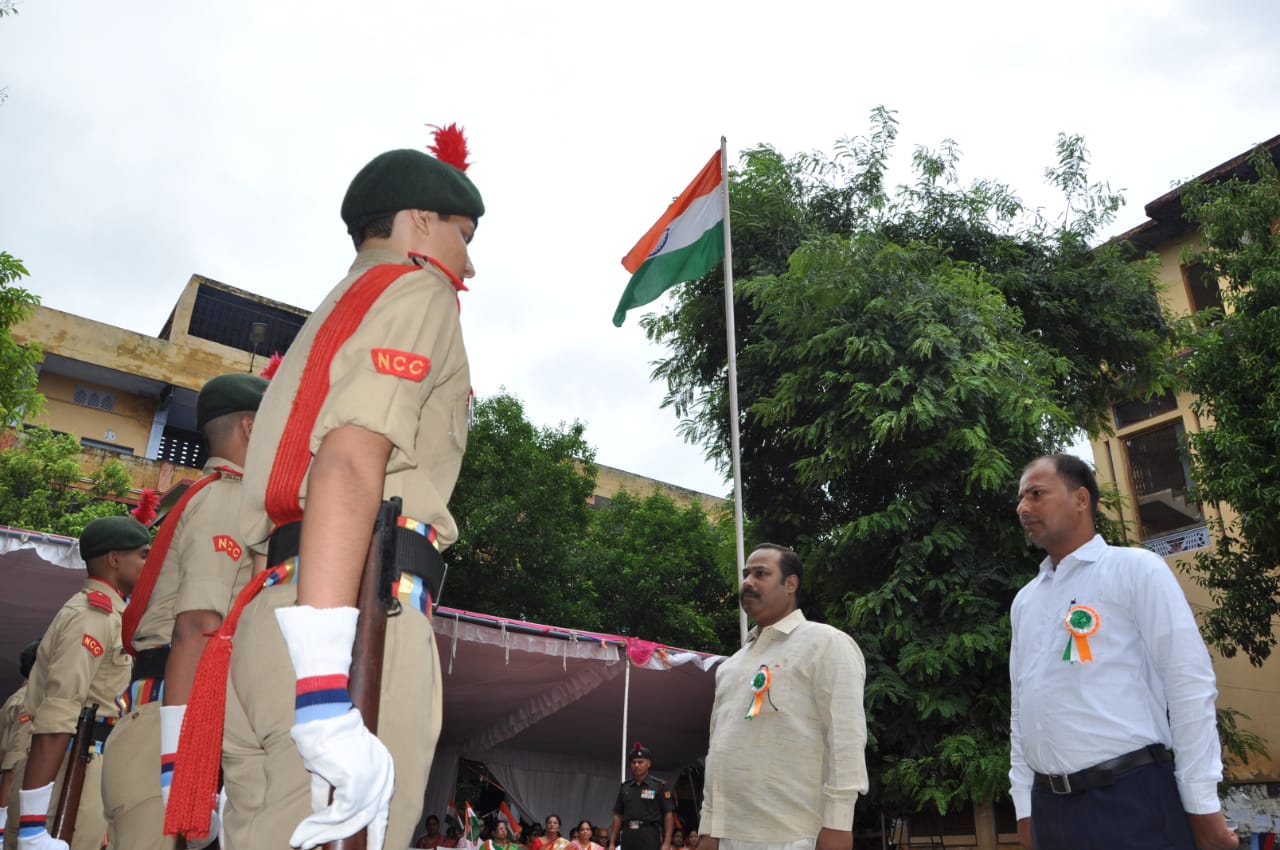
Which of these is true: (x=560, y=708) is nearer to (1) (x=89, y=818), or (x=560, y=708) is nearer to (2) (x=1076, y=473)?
(1) (x=89, y=818)

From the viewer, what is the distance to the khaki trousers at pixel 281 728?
159 cm

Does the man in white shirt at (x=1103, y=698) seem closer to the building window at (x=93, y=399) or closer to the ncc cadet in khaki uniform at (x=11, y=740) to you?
the ncc cadet in khaki uniform at (x=11, y=740)

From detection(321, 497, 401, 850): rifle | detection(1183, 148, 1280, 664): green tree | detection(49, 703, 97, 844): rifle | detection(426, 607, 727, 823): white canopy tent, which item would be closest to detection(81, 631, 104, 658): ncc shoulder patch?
detection(49, 703, 97, 844): rifle

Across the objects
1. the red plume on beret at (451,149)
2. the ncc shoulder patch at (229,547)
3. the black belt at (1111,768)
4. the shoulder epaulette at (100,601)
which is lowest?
the black belt at (1111,768)

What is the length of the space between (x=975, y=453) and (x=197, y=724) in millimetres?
11425

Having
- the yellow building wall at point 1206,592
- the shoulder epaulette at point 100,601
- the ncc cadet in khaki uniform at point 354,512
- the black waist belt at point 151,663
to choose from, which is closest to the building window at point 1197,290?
the yellow building wall at point 1206,592

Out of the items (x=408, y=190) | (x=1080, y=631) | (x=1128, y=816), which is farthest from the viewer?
(x=1080, y=631)

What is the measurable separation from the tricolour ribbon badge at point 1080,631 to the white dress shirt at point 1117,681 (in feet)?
0.05

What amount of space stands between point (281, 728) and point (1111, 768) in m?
2.47

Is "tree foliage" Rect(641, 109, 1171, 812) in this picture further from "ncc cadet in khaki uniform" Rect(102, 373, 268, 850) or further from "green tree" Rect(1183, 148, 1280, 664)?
"ncc cadet in khaki uniform" Rect(102, 373, 268, 850)

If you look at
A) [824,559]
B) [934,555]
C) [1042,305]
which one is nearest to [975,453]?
[934,555]

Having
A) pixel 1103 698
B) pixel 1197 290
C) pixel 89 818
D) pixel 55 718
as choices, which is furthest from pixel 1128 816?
pixel 1197 290

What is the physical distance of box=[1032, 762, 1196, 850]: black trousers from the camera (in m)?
2.74

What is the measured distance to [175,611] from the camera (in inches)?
113
